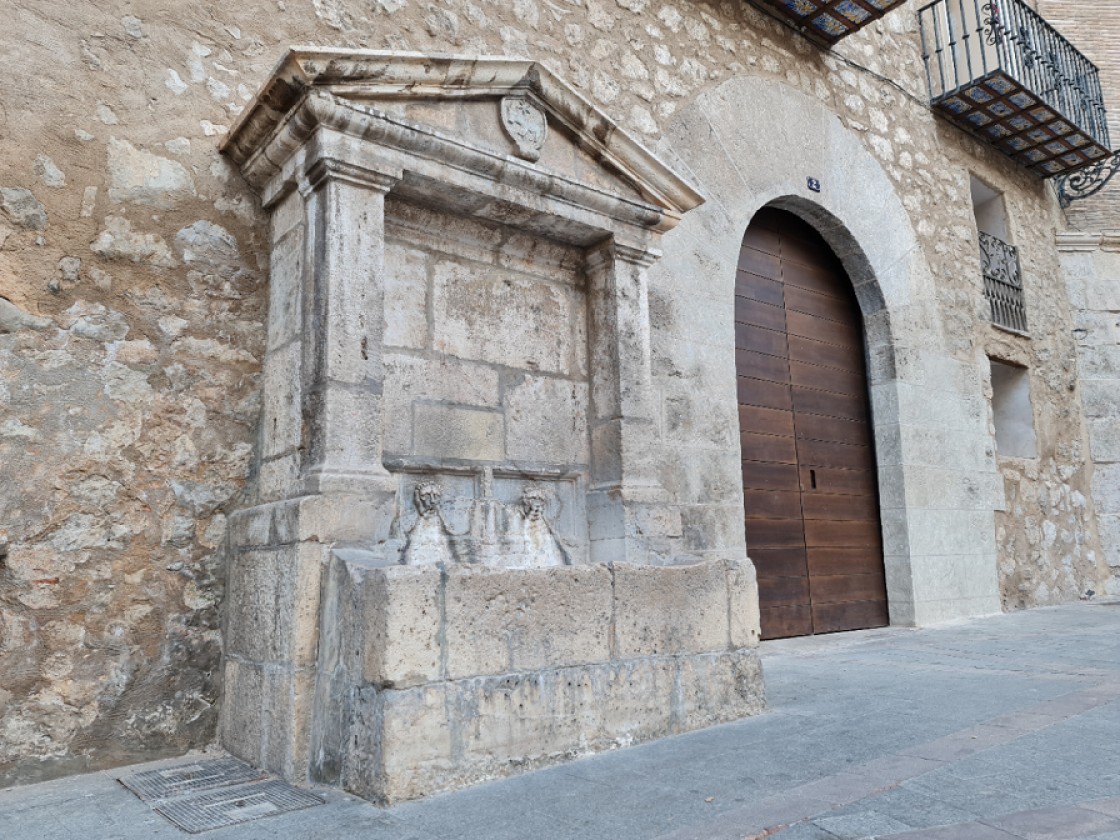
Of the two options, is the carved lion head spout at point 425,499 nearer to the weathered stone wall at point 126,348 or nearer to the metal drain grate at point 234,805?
the weathered stone wall at point 126,348

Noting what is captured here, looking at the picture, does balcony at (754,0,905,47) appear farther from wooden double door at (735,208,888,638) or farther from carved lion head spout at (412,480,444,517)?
carved lion head spout at (412,480,444,517)

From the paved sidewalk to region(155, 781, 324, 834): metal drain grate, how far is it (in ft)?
0.17

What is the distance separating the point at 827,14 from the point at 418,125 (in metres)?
4.20

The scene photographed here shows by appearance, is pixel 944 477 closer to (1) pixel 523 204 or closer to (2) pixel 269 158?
(1) pixel 523 204

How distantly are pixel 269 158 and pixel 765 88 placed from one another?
3856 millimetres

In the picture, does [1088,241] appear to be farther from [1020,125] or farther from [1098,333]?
[1020,125]

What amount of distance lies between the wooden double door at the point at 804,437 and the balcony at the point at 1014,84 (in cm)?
239

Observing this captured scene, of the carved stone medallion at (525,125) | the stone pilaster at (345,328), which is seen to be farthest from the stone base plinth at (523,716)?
the carved stone medallion at (525,125)

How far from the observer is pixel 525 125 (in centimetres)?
347

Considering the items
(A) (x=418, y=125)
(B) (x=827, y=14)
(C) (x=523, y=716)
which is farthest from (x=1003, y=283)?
(C) (x=523, y=716)

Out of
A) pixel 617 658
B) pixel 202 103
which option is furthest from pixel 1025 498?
pixel 202 103

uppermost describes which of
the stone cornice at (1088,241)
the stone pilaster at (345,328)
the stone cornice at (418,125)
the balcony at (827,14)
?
the balcony at (827,14)

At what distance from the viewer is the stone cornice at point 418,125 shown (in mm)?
2898

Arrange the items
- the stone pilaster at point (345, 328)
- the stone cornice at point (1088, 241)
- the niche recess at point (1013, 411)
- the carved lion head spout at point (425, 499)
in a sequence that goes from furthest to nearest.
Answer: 1. the stone cornice at point (1088, 241)
2. the niche recess at point (1013, 411)
3. the carved lion head spout at point (425, 499)
4. the stone pilaster at point (345, 328)
